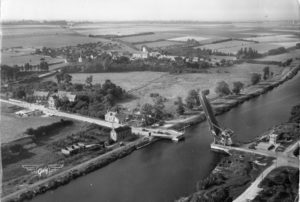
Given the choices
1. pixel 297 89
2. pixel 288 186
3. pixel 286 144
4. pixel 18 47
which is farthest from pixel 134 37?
pixel 288 186

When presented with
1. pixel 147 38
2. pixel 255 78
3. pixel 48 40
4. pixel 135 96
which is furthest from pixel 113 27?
pixel 255 78

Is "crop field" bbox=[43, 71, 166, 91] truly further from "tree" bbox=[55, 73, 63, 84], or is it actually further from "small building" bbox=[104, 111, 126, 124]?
"small building" bbox=[104, 111, 126, 124]

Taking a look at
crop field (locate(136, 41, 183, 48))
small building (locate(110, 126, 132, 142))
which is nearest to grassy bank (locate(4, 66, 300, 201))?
small building (locate(110, 126, 132, 142))

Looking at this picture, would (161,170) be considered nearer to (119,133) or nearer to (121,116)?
(119,133)

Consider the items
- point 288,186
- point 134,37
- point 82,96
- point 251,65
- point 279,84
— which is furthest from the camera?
point 251,65

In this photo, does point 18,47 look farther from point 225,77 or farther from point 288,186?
Answer: point 225,77

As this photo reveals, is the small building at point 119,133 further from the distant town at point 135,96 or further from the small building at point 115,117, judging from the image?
the small building at point 115,117
